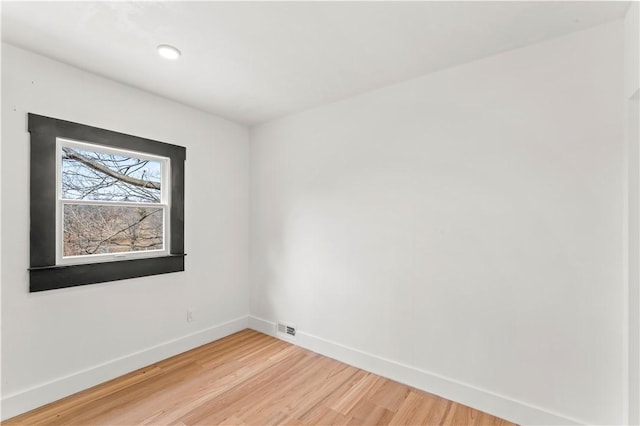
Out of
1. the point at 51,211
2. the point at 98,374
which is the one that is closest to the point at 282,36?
the point at 51,211

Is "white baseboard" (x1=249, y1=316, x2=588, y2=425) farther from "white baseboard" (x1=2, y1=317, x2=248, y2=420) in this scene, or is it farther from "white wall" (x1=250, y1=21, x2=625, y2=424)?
"white baseboard" (x1=2, y1=317, x2=248, y2=420)

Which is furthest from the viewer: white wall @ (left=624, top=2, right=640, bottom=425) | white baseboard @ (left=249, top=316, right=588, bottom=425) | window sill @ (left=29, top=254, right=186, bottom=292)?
window sill @ (left=29, top=254, right=186, bottom=292)

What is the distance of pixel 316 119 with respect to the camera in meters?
3.18

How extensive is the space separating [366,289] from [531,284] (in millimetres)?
1270

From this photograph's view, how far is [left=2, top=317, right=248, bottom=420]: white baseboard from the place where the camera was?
2.08 meters

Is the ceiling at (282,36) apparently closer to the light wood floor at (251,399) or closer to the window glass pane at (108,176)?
the window glass pane at (108,176)

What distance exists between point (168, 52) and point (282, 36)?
0.85m

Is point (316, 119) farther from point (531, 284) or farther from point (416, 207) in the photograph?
point (531, 284)

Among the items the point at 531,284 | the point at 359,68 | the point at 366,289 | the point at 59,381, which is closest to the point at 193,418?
the point at 59,381

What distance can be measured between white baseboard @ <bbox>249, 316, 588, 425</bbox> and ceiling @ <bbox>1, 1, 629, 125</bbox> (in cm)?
244

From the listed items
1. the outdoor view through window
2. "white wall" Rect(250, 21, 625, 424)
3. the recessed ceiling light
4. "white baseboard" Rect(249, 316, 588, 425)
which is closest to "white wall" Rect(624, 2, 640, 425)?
"white wall" Rect(250, 21, 625, 424)

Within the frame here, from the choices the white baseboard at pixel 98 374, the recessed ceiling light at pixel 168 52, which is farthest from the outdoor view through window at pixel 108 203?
the recessed ceiling light at pixel 168 52

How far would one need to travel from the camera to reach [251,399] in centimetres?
229

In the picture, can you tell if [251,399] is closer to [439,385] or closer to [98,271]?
[439,385]
